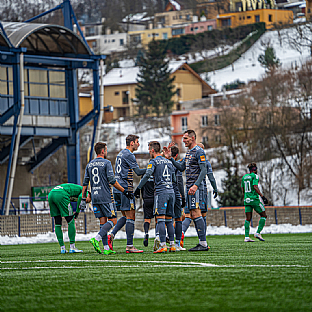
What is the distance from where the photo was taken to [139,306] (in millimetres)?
5359

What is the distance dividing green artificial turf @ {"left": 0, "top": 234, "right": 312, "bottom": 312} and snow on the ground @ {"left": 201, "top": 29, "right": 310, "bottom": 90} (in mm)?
98013

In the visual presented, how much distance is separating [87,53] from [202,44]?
90.6 metres

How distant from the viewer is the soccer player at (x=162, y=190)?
38.0 ft

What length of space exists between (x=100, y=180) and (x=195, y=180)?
1754 millimetres

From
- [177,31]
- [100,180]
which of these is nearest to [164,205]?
[100,180]

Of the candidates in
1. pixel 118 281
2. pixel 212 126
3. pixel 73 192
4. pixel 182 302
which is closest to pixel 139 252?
pixel 73 192

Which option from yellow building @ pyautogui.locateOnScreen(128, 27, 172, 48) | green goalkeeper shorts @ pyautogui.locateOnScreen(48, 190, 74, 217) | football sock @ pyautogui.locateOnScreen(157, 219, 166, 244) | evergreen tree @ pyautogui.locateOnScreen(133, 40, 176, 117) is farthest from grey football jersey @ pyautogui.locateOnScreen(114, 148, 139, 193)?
yellow building @ pyautogui.locateOnScreen(128, 27, 172, 48)

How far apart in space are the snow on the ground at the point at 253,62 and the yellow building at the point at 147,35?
76.1 ft

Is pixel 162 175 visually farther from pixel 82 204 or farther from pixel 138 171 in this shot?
pixel 82 204

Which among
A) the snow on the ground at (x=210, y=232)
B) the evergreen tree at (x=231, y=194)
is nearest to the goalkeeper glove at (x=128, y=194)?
the snow on the ground at (x=210, y=232)

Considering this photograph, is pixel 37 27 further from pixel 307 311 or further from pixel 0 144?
pixel 307 311

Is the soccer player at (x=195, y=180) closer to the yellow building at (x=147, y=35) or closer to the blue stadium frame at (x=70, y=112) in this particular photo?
the blue stadium frame at (x=70, y=112)

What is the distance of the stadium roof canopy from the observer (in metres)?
33.5

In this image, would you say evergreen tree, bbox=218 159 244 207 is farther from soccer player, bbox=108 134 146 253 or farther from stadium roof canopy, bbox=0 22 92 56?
soccer player, bbox=108 134 146 253
